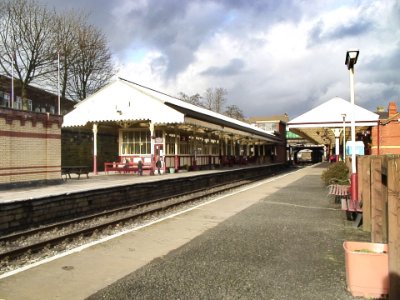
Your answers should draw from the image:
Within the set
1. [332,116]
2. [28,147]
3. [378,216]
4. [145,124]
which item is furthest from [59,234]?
[332,116]

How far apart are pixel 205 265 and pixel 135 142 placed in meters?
21.4

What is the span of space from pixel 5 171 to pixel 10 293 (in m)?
9.53

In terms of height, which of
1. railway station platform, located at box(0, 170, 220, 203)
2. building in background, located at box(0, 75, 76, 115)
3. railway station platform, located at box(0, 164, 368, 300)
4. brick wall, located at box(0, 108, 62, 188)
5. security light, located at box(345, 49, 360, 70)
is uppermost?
building in background, located at box(0, 75, 76, 115)

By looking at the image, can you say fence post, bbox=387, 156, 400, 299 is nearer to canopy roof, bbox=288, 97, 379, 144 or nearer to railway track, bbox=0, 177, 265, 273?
railway track, bbox=0, 177, 265, 273

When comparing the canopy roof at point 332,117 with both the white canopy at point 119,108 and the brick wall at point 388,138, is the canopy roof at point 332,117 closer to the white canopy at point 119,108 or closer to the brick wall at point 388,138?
the brick wall at point 388,138

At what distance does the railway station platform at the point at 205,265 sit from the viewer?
5.07 meters

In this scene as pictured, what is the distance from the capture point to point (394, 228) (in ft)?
14.3

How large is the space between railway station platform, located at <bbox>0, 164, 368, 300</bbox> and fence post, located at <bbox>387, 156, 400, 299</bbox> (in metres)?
0.70

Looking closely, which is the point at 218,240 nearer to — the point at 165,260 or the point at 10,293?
the point at 165,260

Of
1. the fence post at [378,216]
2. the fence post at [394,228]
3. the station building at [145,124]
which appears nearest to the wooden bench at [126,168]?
the station building at [145,124]

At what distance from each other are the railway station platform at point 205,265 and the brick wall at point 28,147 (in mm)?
6526

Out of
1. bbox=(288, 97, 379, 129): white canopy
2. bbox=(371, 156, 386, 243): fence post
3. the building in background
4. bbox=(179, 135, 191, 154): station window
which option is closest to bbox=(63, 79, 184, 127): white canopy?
the building in background

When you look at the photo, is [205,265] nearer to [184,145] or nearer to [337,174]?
[337,174]

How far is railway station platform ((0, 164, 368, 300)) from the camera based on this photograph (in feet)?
16.6
